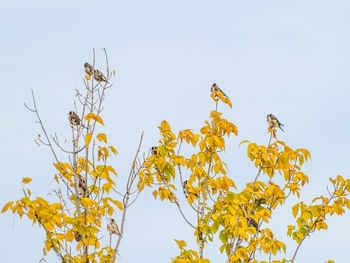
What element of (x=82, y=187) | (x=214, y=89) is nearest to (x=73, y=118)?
(x=82, y=187)

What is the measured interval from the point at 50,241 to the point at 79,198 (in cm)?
71

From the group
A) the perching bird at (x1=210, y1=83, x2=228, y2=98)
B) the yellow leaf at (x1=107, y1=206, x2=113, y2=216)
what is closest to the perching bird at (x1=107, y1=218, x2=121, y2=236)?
the yellow leaf at (x1=107, y1=206, x2=113, y2=216)

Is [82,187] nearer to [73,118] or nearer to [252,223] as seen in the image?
[73,118]

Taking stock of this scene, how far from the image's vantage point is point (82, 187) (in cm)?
768

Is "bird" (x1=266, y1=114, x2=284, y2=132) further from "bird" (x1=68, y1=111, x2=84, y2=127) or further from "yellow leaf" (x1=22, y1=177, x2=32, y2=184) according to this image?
"yellow leaf" (x1=22, y1=177, x2=32, y2=184)

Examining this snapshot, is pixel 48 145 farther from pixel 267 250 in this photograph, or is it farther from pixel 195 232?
pixel 267 250

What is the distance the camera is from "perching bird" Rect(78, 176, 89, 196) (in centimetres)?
766

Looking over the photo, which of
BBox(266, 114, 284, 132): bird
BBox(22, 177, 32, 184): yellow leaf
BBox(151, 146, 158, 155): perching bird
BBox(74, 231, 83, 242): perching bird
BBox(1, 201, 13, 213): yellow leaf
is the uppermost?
BBox(266, 114, 284, 132): bird

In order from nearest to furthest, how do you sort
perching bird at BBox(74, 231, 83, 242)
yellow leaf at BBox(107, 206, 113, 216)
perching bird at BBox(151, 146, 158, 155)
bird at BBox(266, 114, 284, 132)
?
perching bird at BBox(74, 231, 83, 242), yellow leaf at BBox(107, 206, 113, 216), perching bird at BBox(151, 146, 158, 155), bird at BBox(266, 114, 284, 132)

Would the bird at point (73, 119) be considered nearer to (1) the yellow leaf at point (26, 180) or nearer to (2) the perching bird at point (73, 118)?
(2) the perching bird at point (73, 118)

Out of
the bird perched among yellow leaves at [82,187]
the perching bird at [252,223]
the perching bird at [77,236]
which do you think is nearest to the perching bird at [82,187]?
the bird perched among yellow leaves at [82,187]

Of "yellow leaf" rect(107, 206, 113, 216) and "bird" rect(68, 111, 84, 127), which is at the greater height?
"bird" rect(68, 111, 84, 127)

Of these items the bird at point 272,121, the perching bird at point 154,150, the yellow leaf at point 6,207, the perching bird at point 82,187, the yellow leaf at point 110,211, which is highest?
the bird at point 272,121

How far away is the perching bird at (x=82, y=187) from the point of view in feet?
25.1
